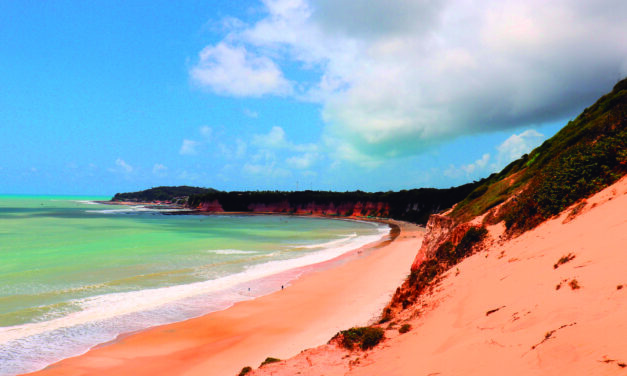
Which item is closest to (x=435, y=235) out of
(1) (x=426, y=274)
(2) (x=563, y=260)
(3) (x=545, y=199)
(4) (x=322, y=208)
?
(1) (x=426, y=274)

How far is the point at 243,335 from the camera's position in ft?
47.4

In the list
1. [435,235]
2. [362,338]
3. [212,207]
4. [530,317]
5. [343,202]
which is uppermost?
[343,202]

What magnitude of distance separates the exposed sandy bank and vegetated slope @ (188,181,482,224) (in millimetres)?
77030

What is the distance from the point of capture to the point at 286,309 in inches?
698

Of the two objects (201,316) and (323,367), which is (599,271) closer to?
(323,367)

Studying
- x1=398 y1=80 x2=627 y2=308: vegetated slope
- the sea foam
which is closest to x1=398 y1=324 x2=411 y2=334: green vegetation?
x1=398 y1=80 x2=627 y2=308: vegetated slope

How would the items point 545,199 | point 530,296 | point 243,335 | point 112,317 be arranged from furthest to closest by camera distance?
point 112,317 < point 243,335 < point 545,199 < point 530,296

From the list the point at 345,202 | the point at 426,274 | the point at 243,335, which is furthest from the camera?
the point at 345,202

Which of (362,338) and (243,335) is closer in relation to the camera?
(362,338)

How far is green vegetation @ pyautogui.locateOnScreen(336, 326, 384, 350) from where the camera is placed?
8.31 m

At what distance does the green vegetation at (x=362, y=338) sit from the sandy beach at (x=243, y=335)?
3.61m

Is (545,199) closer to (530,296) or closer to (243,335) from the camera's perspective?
(530,296)

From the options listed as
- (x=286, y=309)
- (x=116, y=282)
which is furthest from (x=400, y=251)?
(x=116, y=282)

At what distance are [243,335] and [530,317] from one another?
11.9 m
